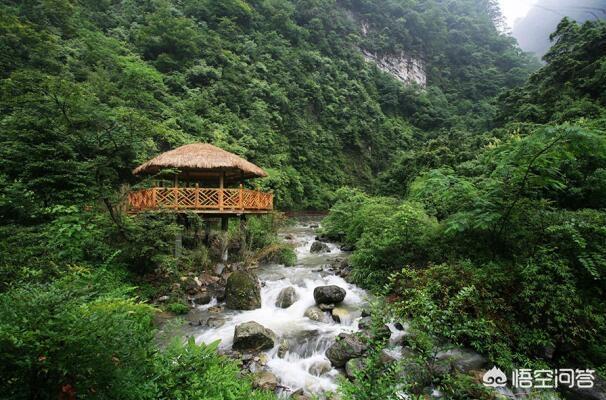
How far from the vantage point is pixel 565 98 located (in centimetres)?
1379

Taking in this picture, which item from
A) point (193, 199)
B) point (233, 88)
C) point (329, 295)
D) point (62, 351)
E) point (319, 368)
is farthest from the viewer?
point (233, 88)

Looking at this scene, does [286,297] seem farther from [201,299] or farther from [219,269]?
[219,269]

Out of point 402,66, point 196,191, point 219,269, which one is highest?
point 402,66

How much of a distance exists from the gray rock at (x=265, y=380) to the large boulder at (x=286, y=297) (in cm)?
279

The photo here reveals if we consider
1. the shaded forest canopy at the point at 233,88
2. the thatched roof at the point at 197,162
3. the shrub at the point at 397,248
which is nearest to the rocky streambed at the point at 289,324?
the shrub at the point at 397,248

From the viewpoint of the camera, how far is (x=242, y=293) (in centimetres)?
789

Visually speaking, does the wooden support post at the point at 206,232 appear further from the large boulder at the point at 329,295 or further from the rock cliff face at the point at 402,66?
the rock cliff face at the point at 402,66

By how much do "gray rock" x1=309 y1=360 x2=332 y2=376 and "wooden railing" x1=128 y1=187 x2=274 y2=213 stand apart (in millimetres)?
6388

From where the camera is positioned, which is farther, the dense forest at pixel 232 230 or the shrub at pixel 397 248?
the shrub at pixel 397 248

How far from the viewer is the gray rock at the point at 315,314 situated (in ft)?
23.5

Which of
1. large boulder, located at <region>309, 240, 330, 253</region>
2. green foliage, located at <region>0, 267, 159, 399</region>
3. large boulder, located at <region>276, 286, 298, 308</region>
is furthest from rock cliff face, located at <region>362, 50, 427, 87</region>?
green foliage, located at <region>0, 267, 159, 399</region>

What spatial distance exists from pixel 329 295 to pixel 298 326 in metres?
1.31

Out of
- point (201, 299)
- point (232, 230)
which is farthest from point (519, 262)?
point (232, 230)

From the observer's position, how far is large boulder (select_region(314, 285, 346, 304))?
777 centimetres
